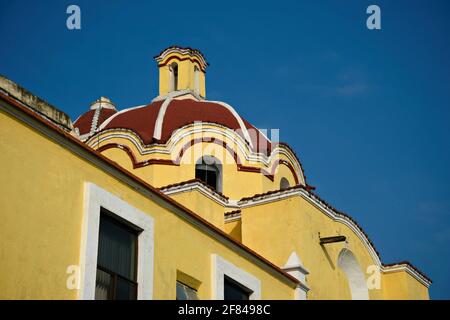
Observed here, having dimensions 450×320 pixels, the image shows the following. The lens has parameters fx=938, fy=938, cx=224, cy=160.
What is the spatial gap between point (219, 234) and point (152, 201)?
167cm

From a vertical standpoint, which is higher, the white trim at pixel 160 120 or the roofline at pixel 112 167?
the white trim at pixel 160 120

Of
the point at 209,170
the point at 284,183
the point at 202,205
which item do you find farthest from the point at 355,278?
the point at 209,170

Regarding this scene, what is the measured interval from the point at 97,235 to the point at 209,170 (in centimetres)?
1298

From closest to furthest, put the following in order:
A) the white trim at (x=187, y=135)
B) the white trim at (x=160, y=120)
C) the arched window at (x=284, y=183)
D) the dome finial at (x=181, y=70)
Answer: the white trim at (x=187, y=135)
the white trim at (x=160, y=120)
the arched window at (x=284, y=183)
the dome finial at (x=181, y=70)

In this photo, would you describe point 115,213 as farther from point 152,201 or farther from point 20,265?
point 20,265

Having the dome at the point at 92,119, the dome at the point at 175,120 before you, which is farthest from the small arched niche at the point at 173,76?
the dome at the point at 175,120

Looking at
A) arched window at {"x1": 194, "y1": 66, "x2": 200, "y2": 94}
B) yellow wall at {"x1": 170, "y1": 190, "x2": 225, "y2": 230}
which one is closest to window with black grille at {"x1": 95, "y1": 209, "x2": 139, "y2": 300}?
yellow wall at {"x1": 170, "y1": 190, "x2": 225, "y2": 230}

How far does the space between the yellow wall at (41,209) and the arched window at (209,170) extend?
1159 centimetres

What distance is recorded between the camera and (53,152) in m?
12.3

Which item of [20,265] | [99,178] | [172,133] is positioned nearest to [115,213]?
[99,178]

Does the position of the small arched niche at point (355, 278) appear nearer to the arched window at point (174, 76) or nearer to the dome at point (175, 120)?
the dome at point (175, 120)

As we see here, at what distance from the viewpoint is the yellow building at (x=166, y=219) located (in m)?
11.7

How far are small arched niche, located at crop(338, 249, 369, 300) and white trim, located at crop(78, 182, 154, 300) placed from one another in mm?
8177
